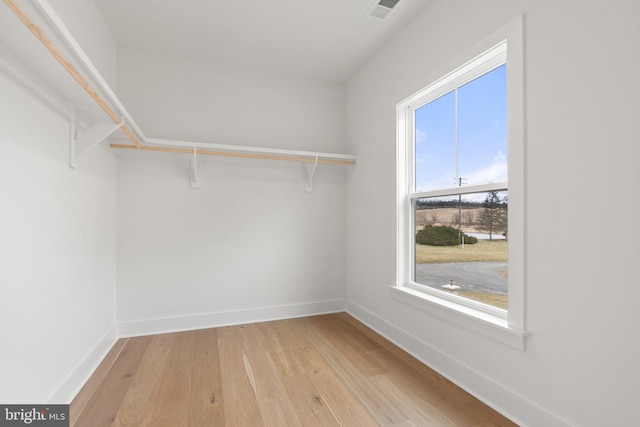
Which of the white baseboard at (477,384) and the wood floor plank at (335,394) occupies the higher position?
the white baseboard at (477,384)

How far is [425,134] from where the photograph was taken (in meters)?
2.36

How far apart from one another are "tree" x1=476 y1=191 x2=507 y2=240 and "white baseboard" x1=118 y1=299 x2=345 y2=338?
1865 mm

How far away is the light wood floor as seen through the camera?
155 cm

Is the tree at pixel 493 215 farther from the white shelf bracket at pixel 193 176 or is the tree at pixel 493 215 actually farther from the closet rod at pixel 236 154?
the white shelf bracket at pixel 193 176

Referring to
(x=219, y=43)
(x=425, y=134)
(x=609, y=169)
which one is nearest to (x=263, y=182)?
(x=219, y=43)

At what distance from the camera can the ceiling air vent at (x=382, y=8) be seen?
207 centimetres

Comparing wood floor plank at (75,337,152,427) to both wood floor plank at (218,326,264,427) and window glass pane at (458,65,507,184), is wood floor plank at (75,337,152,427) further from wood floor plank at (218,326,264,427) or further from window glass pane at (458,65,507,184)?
window glass pane at (458,65,507,184)

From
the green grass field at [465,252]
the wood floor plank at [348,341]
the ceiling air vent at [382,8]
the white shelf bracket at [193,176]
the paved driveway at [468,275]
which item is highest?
the ceiling air vent at [382,8]

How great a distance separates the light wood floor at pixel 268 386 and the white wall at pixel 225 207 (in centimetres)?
45

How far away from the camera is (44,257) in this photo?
1451mm

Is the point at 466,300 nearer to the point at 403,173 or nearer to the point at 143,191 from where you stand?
the point at 403,173

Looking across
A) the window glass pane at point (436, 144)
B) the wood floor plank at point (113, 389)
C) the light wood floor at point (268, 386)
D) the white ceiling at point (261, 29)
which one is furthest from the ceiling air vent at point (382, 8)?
the wood floor plank at point (113, 389)

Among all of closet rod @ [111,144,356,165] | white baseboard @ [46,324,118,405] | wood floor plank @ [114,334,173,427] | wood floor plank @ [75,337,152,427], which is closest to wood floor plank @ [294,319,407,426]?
wood floor plank @ [114,334,173,427]

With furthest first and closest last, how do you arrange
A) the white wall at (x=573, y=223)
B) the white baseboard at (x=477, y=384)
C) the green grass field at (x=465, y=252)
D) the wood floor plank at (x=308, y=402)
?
the green grass field at (x=465, y=252), the wood floor plank at (x=308, y=402), the white baseboard at (x=477, y=384), the white wall at (x=573, y=223)
